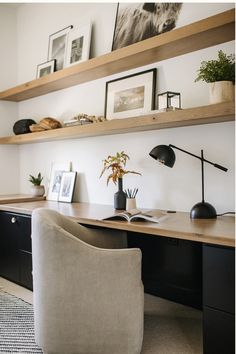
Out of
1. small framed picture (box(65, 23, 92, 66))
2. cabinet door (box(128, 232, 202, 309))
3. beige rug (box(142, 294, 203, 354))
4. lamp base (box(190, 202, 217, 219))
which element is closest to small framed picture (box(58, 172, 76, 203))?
cabinet door (box(128, 232, 202, 309))

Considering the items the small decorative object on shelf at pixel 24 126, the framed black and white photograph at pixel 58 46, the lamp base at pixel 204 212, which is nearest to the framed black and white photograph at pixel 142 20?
the framed black and white photograph at pixel 58 46

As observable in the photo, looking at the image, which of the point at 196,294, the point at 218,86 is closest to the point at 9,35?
the point at 218,86

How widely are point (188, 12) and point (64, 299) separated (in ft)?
6.65

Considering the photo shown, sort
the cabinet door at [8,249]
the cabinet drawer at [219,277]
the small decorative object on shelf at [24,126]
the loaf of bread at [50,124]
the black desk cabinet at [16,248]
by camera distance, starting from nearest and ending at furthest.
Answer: the cabinet drawer at [219,277], the black desk cabinet at [16,248], the cabinet door at [8,249], the loaf of bread at [50,124], the small decorative object on shelf at [24,126]

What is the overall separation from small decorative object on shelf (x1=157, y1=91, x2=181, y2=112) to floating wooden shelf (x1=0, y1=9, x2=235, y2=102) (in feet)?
0.98

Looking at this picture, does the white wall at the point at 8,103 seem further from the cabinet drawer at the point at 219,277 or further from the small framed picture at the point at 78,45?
the cabinet drawer at the point at 219,277

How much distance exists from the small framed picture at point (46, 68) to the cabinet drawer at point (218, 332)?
2676 mm

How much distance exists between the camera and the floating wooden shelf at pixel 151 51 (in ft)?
6.57

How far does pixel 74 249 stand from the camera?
1695 mm

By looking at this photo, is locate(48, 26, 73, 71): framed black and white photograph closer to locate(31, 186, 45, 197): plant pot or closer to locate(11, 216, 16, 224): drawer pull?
locate(31, 186, 45, 197): plant pot

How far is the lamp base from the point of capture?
207cm

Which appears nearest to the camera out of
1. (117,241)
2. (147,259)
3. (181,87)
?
(117,241)

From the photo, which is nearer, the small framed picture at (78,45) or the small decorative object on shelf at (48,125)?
the small framed picture at (78,45)

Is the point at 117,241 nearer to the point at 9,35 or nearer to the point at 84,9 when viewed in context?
the point at 84,9
